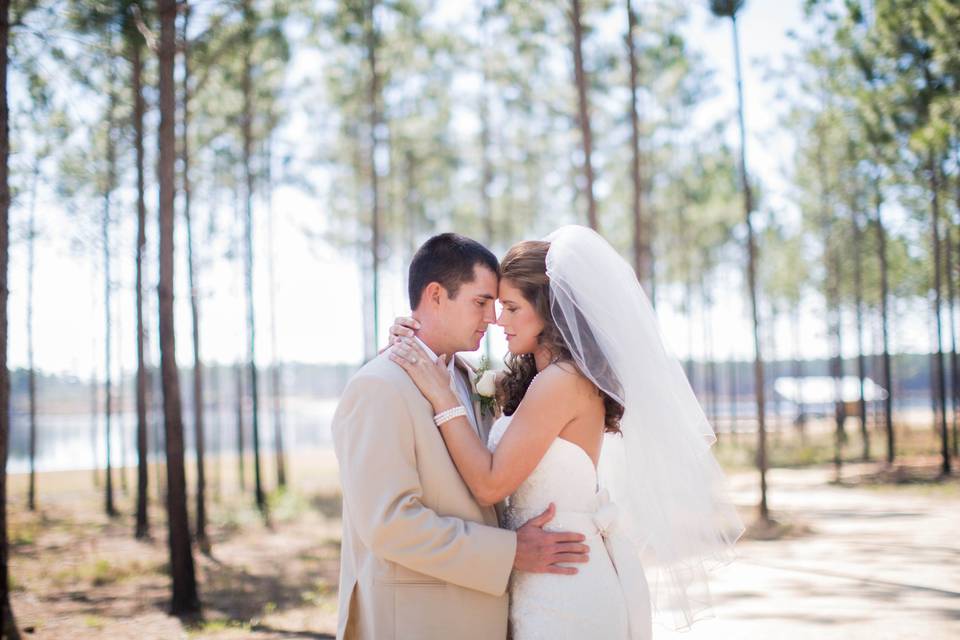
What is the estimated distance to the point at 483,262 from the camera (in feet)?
10.0

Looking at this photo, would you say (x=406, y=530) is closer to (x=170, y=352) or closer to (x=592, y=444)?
(x=592, y=444)

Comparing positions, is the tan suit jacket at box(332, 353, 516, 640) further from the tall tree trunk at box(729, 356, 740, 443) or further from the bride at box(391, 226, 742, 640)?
the tall tree trunk at box(729, 356, 740, 443)

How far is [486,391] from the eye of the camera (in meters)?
3.33

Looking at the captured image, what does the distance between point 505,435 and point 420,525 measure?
1.67ft

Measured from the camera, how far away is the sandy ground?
24.0ft

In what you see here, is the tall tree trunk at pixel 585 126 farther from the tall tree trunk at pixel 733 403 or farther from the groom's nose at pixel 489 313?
the tall tree trunk at pixel 733 403

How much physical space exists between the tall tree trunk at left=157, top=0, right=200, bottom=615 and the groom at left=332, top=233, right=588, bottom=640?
7.16m

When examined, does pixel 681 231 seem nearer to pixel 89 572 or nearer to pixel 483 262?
pixel 89 572

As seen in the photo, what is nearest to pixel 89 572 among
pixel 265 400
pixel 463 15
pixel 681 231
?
pixel 463 15

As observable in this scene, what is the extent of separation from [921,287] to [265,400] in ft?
533

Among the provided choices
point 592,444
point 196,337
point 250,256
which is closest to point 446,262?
point 592,444

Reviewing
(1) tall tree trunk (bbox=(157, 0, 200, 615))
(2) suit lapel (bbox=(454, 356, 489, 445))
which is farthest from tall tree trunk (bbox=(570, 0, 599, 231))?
(2) suit lapel (bbox=(454, 356, 489, 445))

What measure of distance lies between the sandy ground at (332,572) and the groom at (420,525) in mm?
4345

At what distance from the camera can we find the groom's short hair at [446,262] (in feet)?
9.75
